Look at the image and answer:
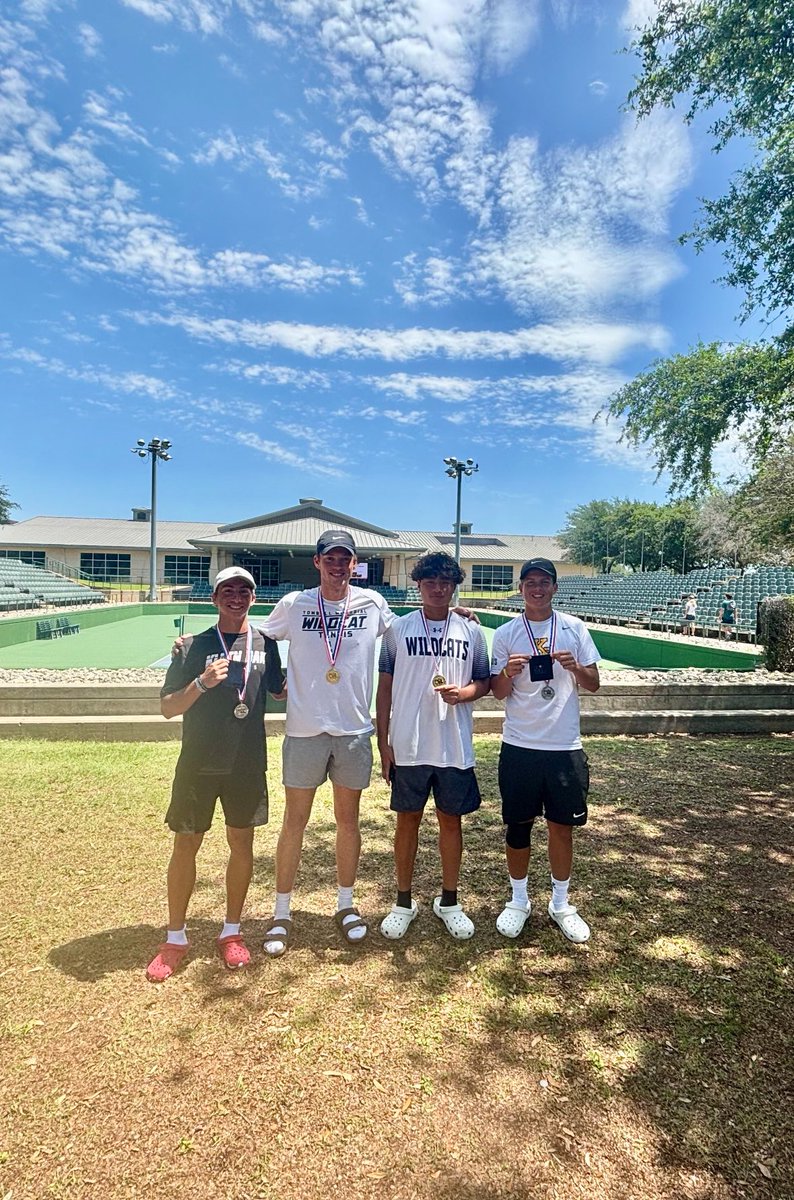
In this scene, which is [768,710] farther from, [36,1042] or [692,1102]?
[36,1042]

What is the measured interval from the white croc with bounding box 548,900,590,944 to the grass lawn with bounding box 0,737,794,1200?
5 cm

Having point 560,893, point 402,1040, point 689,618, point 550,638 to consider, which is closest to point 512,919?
point 560,893

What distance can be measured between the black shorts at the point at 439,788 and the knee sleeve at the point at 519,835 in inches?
10.8

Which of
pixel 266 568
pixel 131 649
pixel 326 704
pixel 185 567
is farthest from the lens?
pixel 185 567

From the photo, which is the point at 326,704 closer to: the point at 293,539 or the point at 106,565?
the point at 293,539

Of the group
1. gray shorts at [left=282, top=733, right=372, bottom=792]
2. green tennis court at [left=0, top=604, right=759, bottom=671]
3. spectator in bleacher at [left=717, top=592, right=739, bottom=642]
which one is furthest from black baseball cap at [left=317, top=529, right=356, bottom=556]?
spectator in bleacher at [left=717, top=592, right=739, bottom=642]

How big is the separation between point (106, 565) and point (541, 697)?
44243 millimetres

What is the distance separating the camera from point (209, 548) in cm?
3522

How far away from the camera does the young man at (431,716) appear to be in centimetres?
278

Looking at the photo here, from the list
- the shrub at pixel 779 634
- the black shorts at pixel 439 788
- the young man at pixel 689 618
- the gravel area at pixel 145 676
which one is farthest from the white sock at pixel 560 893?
the young man at pixel 689 618

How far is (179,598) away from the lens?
3462 cm

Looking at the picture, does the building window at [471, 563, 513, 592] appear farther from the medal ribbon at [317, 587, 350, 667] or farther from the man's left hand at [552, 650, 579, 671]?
the medal ribbon at [317, 587, 350, 667]

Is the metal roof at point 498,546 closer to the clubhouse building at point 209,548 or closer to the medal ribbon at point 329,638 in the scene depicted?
the clubhouse building at point 209,548

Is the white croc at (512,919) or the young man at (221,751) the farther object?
the white croc at (512,919)
